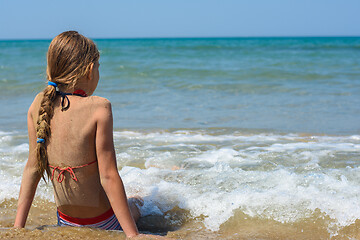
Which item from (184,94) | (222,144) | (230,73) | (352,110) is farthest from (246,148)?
(230,73)

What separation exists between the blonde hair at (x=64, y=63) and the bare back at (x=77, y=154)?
44 millimetres

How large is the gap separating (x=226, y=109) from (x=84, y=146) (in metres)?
5.12

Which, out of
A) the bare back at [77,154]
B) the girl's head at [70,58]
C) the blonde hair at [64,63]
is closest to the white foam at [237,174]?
the bare back at [77,154]

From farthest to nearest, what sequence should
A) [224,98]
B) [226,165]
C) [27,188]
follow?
[224,98]
[226,165]
[27,188]

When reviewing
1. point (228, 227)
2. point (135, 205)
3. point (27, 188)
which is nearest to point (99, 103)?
point (27, 188)

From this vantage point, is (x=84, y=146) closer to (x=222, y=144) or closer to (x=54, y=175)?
(x=54, y=175)

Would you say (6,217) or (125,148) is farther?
(125,148)

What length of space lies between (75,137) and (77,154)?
97 mm

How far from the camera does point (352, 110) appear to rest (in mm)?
6668

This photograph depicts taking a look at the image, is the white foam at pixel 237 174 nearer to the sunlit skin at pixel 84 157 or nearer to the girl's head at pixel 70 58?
the sunlit skin at pixel 84 157

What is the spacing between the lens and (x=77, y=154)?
207 centimetres

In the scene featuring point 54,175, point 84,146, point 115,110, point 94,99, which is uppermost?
point 94,99

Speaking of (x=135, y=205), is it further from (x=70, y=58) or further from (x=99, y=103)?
(x=70, y=58)

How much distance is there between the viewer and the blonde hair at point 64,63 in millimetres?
1991
